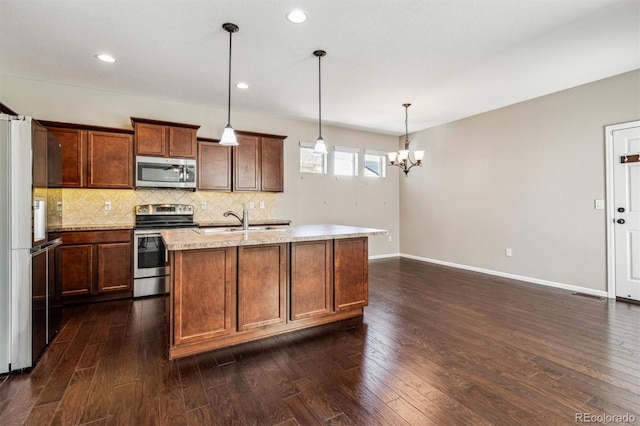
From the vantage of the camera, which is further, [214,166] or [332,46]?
[214,166]

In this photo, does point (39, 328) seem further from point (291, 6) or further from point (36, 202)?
point (291, 6)

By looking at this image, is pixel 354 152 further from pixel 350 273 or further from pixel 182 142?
pixel 350 273

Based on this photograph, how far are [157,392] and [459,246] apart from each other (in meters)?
5.44

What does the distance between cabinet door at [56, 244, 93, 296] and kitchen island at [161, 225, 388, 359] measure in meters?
1.72

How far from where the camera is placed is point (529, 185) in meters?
4.84

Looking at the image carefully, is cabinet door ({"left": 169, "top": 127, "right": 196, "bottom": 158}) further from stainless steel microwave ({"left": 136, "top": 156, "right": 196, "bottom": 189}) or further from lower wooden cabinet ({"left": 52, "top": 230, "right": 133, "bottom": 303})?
lower wooden cabinet ({"left": 52, "top": 230, "right": 133, "bottom": 303})

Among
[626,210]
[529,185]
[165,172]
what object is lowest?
[626,210]

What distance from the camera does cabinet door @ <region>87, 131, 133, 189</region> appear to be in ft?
13.2

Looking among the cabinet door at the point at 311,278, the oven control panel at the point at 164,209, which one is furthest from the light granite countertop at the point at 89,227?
the cabinet door at the point at 311,278

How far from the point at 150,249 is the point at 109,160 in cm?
132

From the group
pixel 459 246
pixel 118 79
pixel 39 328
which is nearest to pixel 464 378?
pixel 39 328

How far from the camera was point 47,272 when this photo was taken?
2643 mm

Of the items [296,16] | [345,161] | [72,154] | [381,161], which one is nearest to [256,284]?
[296,16]

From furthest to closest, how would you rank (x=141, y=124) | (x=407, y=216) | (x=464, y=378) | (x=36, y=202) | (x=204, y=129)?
(x=407, y=216)
(x=204, y=129)
(x=141, y=124)
(x=36, y=202)
(x=464, y=378)
